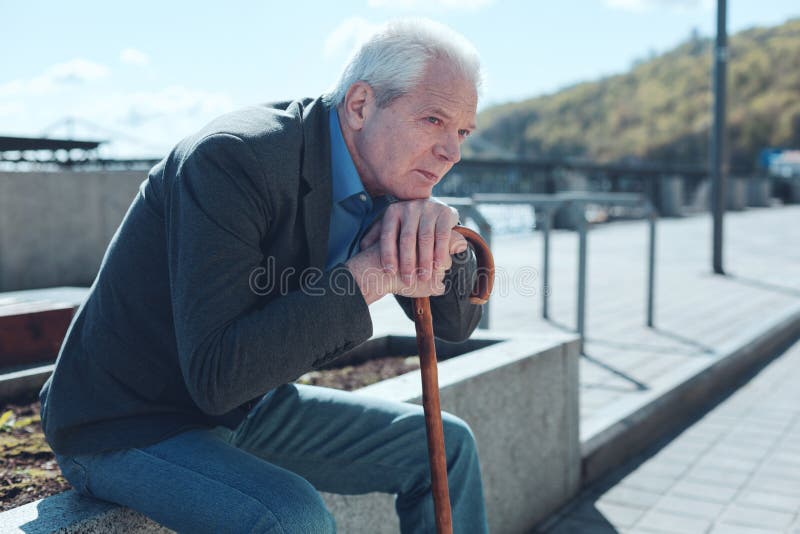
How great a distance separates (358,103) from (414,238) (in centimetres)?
36

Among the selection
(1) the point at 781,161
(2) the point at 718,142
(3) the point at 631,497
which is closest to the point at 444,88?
(3) the point at 631,497

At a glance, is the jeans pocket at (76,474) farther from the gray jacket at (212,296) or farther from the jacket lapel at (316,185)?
the jacket lapel at (316,185)

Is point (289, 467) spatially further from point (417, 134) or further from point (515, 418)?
point (515, 418)

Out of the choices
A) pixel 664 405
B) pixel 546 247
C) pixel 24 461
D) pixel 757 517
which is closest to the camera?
pixel 24 461

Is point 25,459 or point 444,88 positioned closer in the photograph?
point 444,88

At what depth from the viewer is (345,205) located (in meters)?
1.87

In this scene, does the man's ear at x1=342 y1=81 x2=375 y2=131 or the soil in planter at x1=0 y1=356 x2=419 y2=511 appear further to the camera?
the soil in planter at x1=0 y1=356 x2=419 y2=511

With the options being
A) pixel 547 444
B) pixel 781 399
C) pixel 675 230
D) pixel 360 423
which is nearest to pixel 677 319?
pixel 781 399

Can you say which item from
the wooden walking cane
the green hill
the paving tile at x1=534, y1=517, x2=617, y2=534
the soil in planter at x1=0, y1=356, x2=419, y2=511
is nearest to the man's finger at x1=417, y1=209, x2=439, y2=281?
the wooden walking cane

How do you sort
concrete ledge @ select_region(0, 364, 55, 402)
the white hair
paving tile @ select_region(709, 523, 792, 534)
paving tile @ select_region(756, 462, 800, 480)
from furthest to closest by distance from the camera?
paving tile @ select_region(756, 462, 800, 480) < paving tile @ select_region(709, 523, 792, 534) < concrete ledge @ select_region(0, 364, 55, 402) < the white hair

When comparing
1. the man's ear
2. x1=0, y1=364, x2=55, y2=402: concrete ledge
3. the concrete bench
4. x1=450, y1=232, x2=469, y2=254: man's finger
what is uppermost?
the man's ear

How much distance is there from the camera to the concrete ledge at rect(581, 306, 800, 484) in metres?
3.95

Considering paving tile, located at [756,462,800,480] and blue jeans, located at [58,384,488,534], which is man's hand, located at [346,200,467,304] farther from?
paving tile, located at [756,462,800,480]

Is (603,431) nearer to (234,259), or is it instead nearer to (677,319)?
(234,259)
